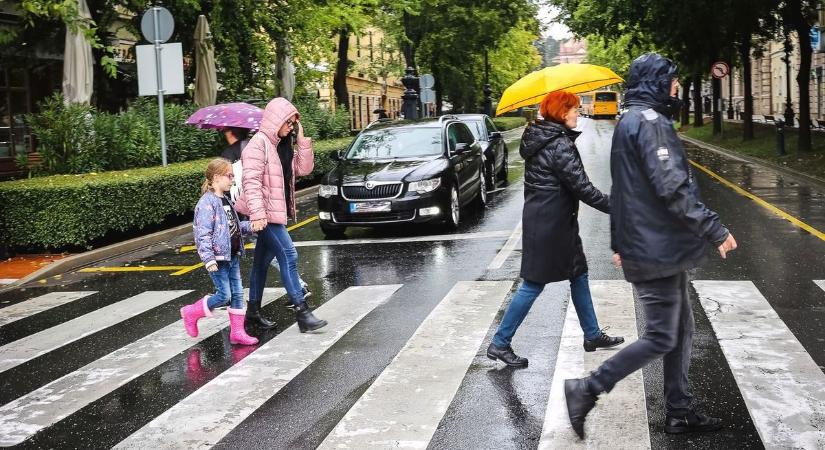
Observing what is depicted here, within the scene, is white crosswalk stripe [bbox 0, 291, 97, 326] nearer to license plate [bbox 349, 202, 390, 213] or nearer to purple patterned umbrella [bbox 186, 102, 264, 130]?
purple patterned umbrella [bbox 186, 102, 264, 130]

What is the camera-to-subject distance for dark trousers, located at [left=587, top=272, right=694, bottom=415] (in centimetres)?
443

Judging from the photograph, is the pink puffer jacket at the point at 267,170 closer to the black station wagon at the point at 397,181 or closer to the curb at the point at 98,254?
the curb at the point at 98,254

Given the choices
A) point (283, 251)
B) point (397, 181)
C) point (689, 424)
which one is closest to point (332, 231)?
point (397, 181)

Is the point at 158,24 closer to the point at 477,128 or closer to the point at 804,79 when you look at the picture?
the point at 477,128

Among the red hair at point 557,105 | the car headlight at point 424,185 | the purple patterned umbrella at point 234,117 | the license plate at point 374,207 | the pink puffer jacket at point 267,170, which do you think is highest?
the purple patterned umbrella at point 234,117

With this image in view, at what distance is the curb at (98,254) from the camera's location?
421 inches

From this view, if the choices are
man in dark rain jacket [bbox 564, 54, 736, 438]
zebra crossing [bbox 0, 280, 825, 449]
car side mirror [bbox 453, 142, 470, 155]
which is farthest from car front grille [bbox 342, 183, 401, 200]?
man in dark rain jacket [bbox 564, 54, 736, 438]

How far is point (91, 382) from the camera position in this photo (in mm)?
6043

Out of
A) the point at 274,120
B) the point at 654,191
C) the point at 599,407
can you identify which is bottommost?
the point at 599,407

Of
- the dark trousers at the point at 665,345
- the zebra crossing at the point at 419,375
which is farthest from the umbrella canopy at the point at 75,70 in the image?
the dark trousers at the point at 665,345

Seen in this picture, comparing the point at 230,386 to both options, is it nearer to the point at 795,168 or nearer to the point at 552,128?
the point at 552,128

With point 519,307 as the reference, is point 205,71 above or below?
above

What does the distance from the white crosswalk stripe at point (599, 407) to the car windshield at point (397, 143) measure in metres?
6.73

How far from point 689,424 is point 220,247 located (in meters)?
3.75
